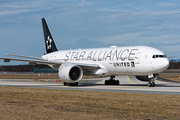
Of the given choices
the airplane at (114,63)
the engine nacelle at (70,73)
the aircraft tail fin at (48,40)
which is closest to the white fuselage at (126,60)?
the airplane at (114,63)

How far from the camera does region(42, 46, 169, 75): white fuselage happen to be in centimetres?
2464

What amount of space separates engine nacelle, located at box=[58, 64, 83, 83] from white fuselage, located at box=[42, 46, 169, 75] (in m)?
2.28

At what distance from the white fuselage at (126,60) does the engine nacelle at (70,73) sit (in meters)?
2.28

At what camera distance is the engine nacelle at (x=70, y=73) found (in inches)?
1054

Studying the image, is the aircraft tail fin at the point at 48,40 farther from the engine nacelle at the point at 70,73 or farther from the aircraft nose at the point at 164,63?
the aircraft nose at the point at 164,63

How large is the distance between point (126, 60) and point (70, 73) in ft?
19.6

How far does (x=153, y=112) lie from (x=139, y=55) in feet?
50.3

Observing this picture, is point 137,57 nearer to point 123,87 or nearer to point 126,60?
point 126,60

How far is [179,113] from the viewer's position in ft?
33.9

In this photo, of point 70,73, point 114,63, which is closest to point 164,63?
point 114,63

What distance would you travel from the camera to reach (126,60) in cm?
2625

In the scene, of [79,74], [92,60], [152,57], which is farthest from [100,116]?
[92,60]

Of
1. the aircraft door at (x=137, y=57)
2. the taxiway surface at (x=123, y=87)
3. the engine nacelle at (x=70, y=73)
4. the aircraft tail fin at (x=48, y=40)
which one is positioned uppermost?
the aircraft tail fin at (x=48, y=40)

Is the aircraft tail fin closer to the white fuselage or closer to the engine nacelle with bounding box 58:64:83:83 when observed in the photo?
the white fuselage
